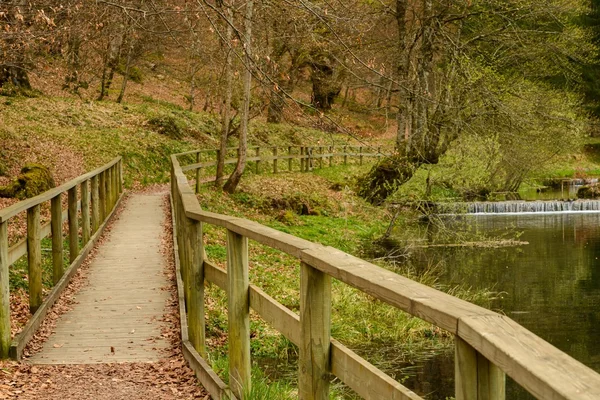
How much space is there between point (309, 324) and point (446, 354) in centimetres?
705

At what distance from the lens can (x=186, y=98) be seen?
129ft

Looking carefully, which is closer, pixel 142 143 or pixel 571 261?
pixel 571 261

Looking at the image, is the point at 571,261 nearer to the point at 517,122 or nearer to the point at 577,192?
the point at 517,122

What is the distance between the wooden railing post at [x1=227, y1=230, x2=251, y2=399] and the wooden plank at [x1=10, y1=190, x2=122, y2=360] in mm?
2566

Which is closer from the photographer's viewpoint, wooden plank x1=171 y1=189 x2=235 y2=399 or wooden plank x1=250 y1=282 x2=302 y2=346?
wooden plank x1=250 y1=282 x2=302 y2=346

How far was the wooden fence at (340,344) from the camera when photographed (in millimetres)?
1666

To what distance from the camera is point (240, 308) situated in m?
4.73

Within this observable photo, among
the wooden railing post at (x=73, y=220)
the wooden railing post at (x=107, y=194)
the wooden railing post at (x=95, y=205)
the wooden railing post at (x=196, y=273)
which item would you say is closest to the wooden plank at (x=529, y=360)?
the wooden railing post at (x=196, y=273)

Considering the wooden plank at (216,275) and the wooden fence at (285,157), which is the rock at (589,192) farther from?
the wooden plank at (216,275)

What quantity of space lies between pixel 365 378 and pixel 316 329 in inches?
21.8

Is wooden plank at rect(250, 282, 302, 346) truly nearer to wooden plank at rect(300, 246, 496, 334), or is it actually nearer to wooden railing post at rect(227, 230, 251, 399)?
wooden railing post at rect(227, 230, 251, 399)

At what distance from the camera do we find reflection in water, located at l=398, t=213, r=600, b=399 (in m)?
10.1

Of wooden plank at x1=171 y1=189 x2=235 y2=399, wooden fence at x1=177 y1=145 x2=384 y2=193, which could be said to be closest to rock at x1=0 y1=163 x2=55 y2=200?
wooden fence at x1=177 y1=145 x2=384 y2=193

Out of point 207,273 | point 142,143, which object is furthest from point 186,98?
point 207,273
